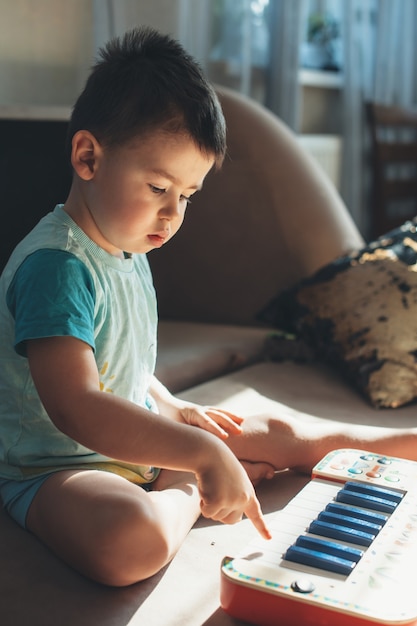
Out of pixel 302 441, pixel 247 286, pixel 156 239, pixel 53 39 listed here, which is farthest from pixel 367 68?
pixel 156 239

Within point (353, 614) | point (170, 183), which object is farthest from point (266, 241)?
point (353, 614)

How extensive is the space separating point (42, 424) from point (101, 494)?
0.13m

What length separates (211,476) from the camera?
76 centimetres

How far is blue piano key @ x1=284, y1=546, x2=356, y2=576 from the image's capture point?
752 mm

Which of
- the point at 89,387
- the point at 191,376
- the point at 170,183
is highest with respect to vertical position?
the point at 170,183

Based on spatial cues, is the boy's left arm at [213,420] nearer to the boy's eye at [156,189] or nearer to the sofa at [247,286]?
the sofa at [247,286]

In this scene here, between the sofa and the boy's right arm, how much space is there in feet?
0.45

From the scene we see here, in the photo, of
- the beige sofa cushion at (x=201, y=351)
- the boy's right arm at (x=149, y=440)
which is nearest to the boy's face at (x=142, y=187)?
the boy's right arm at (x=149, y=440)

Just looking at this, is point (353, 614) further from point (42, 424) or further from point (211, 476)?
point (42, 424)

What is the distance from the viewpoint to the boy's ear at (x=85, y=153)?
0.89 metres

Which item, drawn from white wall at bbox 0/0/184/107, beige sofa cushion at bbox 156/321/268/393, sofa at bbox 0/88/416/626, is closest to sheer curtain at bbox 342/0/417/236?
white wall at bbox 0/0/184/107

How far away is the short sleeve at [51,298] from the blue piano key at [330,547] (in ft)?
0.93

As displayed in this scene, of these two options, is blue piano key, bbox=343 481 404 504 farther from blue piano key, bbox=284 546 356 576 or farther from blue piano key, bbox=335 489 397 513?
blue piano key, bbox=284 546 356 576

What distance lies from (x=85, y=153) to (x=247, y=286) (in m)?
0.93
